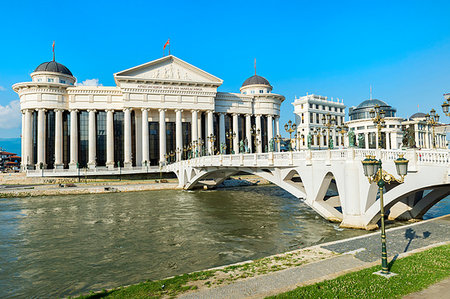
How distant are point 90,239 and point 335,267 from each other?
1855cm

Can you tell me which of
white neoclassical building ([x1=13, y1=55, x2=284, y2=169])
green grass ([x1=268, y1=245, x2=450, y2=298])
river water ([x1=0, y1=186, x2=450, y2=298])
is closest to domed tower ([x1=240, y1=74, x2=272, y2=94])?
white neoclassical building ([x1=13, y1=55, x2=284, y2=169])

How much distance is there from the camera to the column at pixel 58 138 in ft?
244

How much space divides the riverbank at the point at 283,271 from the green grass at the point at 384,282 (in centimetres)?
54

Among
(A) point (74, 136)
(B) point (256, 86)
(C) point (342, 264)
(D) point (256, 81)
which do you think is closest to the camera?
(C) point (342, 264)

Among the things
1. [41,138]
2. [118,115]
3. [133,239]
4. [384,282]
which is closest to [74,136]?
[41,138]

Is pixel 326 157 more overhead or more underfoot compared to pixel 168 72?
more underfoot

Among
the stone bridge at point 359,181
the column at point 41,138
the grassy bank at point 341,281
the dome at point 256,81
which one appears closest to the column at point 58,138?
the column at point 41,138

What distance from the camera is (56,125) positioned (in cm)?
7556

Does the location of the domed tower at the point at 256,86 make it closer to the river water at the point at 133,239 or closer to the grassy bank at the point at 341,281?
the river water at the point at 133,239

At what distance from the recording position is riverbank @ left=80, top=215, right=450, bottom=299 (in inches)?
405

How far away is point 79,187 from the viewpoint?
184 feet

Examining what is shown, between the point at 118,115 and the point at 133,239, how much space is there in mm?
64994

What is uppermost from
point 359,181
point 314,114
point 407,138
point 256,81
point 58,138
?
point 256,81

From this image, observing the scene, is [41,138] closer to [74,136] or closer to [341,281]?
[74,136]
